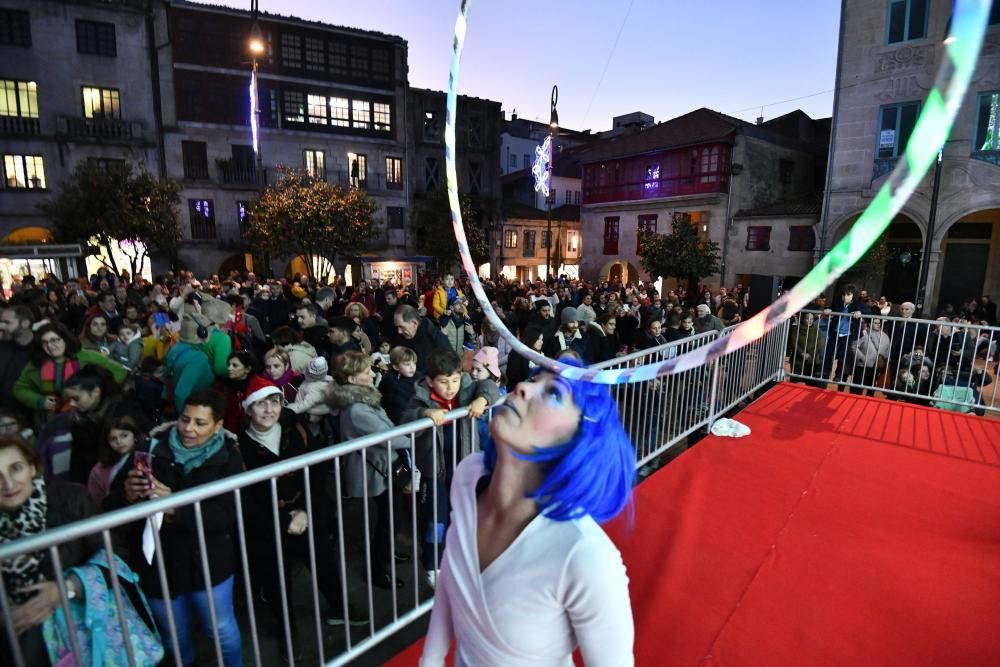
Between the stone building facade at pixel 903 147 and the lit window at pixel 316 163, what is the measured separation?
26.1m

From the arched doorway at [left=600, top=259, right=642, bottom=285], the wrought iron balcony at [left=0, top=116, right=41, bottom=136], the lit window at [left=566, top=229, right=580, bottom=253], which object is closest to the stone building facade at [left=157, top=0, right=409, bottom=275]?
the wrought iron balcony at [left=0, top=116, right=41, bottom=136]

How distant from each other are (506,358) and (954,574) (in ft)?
18.1

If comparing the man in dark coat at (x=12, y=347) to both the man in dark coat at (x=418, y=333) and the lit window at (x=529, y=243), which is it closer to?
the man in dark coat at (x=418, y=333)

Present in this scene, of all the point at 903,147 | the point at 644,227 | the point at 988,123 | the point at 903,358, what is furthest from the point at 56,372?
the point at 644,227

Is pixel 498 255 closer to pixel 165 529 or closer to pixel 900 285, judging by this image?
pixel 900 285

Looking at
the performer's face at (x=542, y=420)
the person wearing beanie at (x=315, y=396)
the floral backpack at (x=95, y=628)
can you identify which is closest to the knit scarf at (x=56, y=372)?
the person wearing beanie at (x=315, y=396)

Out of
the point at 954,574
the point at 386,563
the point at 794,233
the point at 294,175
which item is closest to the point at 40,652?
the point at 386,563

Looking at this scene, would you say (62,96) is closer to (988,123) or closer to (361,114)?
(361,114)

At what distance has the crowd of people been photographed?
2639 mm

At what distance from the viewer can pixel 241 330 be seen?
8156 millimetres

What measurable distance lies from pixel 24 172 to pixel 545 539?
3282cm

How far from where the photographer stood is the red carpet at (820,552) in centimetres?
282

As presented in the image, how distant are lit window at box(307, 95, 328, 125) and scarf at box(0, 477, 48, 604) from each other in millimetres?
31815

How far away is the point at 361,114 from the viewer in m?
31.2
